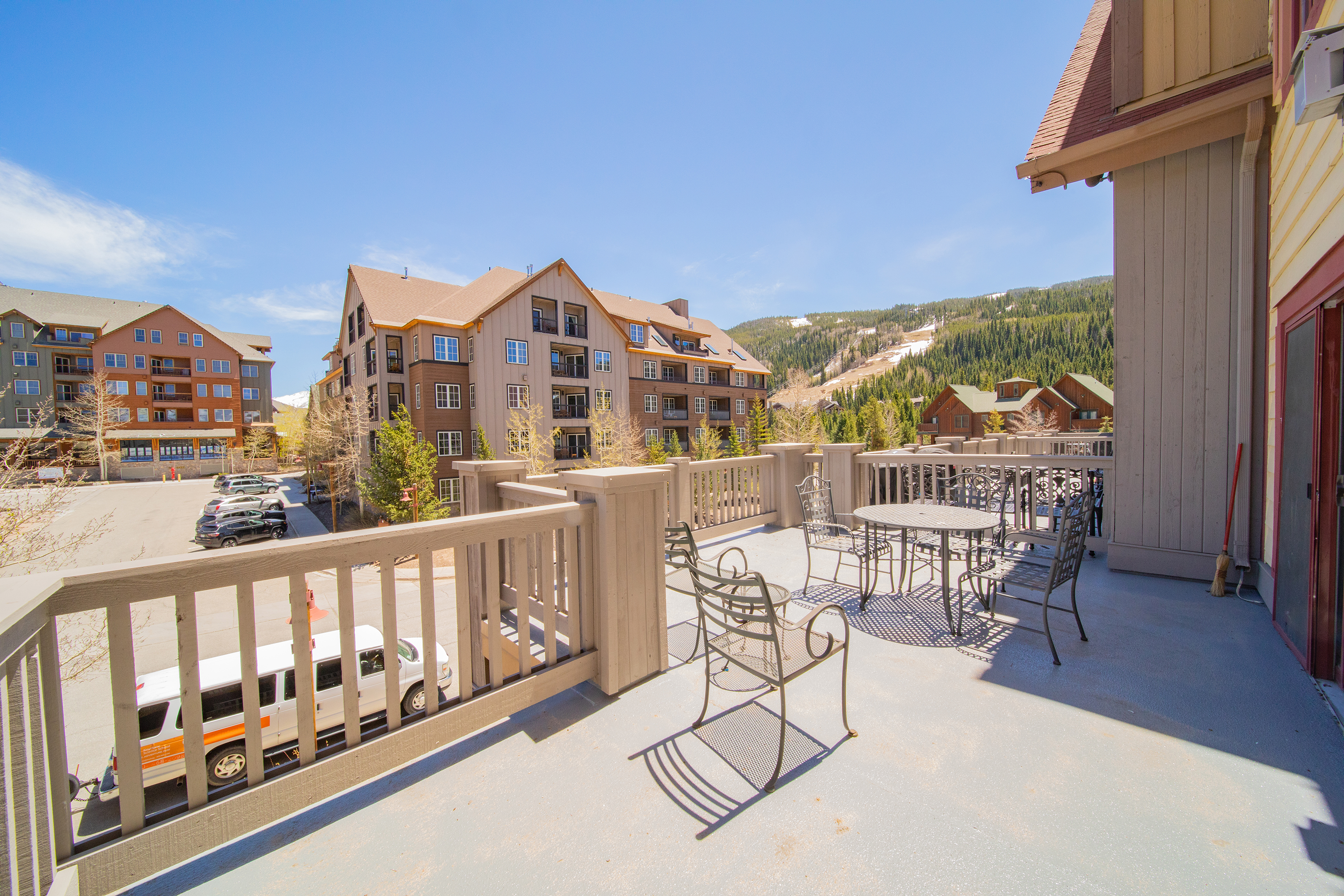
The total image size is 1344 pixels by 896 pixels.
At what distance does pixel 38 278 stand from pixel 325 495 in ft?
116

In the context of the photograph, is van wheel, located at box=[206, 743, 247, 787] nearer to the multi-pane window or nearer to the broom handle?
the broom handle

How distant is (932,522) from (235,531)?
20.1m

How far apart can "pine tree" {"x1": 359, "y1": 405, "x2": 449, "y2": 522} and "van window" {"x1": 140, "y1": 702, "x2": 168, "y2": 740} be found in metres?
11.4

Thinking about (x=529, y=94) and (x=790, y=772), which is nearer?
(x=790, y=772)

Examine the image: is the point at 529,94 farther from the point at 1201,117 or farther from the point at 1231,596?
the point at 1231,596

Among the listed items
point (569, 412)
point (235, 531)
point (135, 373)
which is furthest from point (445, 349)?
point (135, 373)

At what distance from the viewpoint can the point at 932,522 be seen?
3.67 m

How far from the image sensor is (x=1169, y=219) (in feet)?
15.3

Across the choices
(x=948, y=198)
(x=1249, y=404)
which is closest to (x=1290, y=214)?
(x=1249, y=404)

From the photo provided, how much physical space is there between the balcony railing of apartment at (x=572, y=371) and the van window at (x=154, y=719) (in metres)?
22.7

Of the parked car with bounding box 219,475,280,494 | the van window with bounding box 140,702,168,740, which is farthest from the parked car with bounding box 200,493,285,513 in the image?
the van window with bounding box 140,702,168,740

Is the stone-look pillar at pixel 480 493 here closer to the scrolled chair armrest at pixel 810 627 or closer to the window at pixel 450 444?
the scrolled chair armrest at pixel 810 627

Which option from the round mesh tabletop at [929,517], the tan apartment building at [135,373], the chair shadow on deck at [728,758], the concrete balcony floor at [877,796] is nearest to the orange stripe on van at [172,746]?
the concrete balcony floor at [877,796]

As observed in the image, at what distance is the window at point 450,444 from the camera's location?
894 inches
